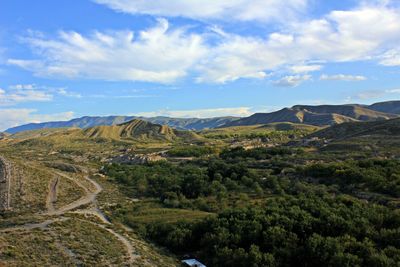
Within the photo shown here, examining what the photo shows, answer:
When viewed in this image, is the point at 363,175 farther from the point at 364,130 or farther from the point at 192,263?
the point at 364,130

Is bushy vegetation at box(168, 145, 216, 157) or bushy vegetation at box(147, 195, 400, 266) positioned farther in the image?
bushy vegetation at box(168, 145, 216, 157)

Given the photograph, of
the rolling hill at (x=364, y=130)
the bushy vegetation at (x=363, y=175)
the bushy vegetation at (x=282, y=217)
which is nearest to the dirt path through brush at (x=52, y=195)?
the bushy vegetation at (x=282, y=217)

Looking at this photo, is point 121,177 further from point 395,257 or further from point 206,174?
point 395,257

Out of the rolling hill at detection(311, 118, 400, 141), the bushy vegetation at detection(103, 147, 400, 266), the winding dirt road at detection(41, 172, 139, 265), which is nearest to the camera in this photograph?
the bushy vegetation at detection(103, 147, 400, 266)

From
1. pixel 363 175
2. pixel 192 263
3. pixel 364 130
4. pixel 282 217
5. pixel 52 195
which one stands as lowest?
pixel 192 263

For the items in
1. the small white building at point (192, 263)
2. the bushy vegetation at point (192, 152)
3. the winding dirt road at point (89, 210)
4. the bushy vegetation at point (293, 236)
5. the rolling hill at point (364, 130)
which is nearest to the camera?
the bushy vegetation at point (293, 236)

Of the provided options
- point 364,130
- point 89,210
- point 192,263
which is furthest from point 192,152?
point 192,263

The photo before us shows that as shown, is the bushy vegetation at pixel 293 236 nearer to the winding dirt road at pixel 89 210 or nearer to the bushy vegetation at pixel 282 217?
the bushy vegetation at pixel 282 217

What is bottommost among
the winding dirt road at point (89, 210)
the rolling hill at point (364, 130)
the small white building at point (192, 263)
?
the small white building at point (192, 263)

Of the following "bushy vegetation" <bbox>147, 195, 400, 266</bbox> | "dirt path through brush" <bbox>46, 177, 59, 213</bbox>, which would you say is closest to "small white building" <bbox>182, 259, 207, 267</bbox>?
"bushy vegetation" <bbox>147, 195, 400, 266</bbox>

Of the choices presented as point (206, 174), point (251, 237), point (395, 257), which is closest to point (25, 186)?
point (206, 174)

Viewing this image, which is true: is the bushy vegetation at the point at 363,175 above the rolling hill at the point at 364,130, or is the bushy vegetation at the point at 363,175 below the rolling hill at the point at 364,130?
below

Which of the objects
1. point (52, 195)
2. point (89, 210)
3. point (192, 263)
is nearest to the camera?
point (192, 263)

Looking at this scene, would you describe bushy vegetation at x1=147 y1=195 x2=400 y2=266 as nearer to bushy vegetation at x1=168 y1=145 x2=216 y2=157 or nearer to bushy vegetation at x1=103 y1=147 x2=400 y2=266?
bushy vegetation at x1=103 y1=147 x2=400 y2=266
